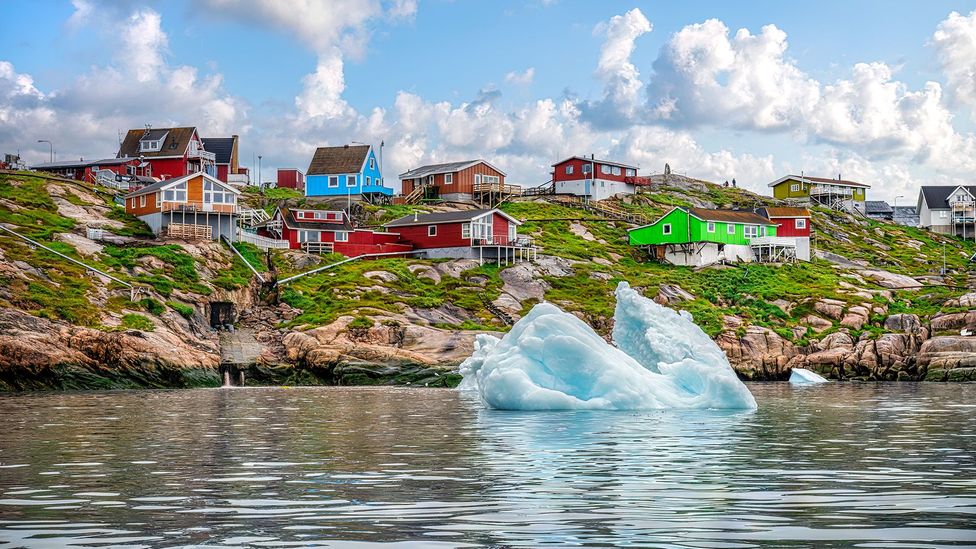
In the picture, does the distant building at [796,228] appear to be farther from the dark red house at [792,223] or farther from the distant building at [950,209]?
the distant building at [950,209]

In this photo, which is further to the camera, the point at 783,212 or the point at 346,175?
the point at 346,175

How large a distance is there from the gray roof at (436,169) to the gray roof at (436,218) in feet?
75.7

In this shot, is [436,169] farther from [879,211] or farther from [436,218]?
[879,211]

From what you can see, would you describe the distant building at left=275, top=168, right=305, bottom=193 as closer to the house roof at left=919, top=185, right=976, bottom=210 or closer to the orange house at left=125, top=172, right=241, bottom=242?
the orange house at left=125, top=172, right=241, bottom=242

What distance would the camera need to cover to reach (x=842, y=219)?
13062 cm

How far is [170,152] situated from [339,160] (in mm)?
18657

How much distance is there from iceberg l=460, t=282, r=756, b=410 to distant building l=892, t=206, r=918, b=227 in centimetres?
12098

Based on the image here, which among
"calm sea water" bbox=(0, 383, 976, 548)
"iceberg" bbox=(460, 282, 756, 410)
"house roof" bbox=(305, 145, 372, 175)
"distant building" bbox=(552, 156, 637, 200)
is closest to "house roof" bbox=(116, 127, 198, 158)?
"house roof" bbox=(305, 145, 372, 175)

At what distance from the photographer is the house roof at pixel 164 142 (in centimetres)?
11331

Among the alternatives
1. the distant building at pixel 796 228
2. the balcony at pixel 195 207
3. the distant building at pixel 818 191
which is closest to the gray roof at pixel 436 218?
the balcony at pixel 195 207

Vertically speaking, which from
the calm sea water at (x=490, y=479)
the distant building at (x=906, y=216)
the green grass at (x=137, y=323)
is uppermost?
the distant building at (x=906, y=216)

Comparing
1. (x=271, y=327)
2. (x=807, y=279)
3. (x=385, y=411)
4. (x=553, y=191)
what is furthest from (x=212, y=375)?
(x=553, y=191)

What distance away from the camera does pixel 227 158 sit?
124m

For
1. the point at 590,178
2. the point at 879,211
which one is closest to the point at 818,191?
the point at 879,211
